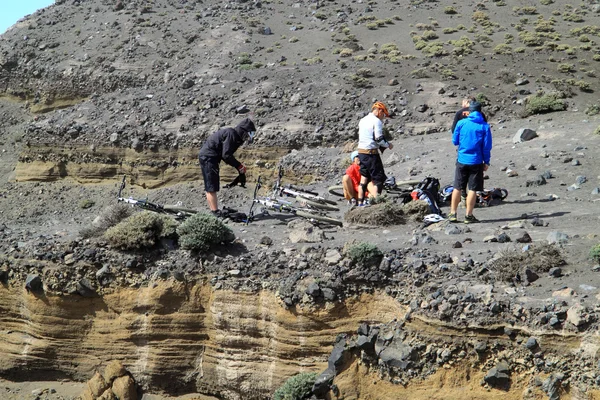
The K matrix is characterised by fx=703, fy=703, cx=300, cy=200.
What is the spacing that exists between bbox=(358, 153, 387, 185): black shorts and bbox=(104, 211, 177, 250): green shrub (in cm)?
327

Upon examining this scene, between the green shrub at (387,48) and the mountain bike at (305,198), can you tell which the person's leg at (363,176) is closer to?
the mountain bike at (305,198)

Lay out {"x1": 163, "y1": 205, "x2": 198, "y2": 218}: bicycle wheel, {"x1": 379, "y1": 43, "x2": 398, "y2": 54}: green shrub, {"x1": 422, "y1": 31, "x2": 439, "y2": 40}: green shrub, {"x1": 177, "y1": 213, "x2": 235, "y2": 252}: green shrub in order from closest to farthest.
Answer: {"x1": 177, "y1": 213, "x2": 235, "y2": 252}: green shrub → {"x1": 163, "y1": 205, "x2": 198, "y2": 218}: bicycle wheel → {"x1": 379, "y1": 43, "x2": 398, "y2": 54}: green shrub → {"x1": 422, "y1": 31, "x2": 439, "y2": 40}: green shrub

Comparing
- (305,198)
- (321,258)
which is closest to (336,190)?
(305,198)

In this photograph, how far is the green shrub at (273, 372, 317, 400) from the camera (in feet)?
29.7

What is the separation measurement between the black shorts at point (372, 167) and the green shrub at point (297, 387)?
3.85 metres

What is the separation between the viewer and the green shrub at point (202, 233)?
1063 centimetres

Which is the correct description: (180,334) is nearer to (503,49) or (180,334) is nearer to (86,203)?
(86,203)

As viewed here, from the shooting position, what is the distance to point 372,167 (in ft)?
38.7

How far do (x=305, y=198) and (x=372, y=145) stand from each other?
2245 mm

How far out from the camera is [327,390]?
8.95m

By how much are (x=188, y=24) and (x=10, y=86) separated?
1031 centimetres

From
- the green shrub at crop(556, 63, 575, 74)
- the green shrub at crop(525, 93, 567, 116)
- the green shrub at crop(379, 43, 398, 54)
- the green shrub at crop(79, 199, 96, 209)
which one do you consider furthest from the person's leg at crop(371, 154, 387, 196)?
the green shrub at crop(379, 43, 398, 54)

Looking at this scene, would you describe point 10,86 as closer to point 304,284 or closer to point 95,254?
point 95,254

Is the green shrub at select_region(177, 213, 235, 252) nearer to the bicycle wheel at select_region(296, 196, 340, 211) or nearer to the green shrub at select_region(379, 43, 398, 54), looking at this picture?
the bicycle wheel at select_region(296, 196, 340, 211)
